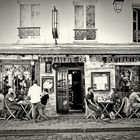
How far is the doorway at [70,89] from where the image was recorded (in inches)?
623

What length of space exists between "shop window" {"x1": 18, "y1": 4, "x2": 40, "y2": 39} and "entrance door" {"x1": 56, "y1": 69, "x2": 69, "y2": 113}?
2302 mm

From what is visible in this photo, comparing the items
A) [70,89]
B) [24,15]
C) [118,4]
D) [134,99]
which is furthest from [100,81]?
[24,15]

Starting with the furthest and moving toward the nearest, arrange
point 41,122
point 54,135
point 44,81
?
point 44,81
point 41,122
point 54,135

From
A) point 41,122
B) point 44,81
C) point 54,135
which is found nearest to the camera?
point 54,135

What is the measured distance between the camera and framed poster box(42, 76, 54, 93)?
15.6 metres

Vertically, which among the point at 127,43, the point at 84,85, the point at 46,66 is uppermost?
the point at 127,43

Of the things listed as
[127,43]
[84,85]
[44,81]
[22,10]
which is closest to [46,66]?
[44,81]

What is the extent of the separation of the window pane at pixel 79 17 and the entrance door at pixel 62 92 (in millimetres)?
2440

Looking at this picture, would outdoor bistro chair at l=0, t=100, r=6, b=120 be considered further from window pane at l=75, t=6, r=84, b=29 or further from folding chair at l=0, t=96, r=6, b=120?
window pane at l=75, t=6, r=84, b=29

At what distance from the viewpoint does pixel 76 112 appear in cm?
1628

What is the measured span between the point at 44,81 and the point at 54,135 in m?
5.28

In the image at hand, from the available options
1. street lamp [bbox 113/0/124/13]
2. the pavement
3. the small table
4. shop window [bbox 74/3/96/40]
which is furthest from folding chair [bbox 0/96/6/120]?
street lamp [bbox 113/0/124/13]

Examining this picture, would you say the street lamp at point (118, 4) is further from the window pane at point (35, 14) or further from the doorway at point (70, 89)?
the window pane at point (35, 14)

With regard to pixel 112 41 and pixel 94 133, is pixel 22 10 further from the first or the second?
pixel 94 133
